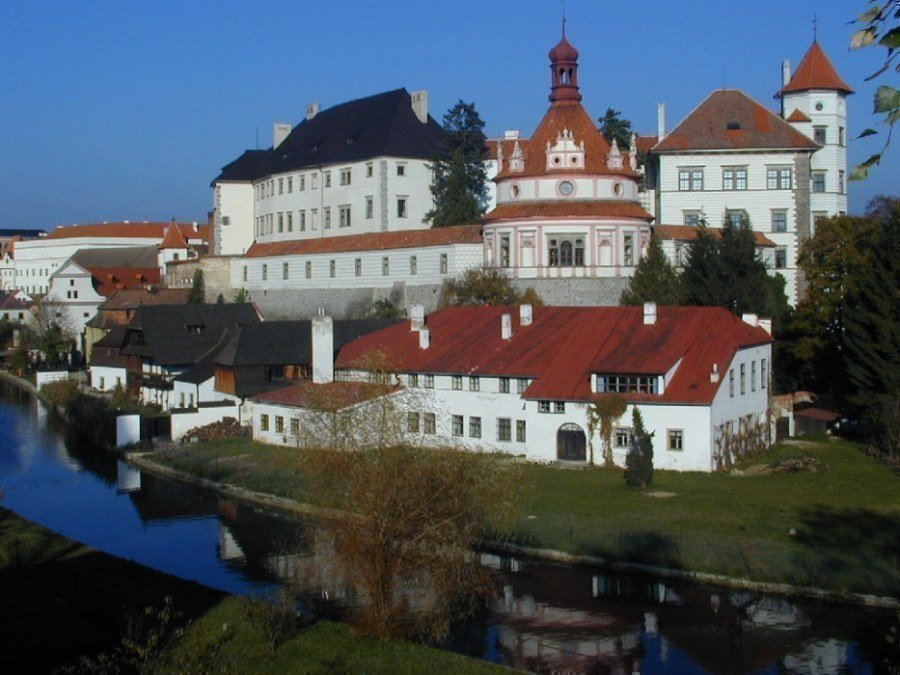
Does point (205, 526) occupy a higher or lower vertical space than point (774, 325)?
lower

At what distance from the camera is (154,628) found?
1725 cm

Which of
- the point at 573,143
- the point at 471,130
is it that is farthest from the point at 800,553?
the point at 471,130

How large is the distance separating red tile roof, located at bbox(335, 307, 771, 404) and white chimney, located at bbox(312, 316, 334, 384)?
1900 millimetres

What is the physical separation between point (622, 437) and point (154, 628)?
1591 cm

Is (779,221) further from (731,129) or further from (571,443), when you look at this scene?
(571,443)

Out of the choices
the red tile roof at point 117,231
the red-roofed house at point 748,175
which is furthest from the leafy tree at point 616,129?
the red tile roof at point 117,231

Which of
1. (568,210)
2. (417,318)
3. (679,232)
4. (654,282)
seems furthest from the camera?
(679,232)

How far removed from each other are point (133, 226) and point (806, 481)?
107 m

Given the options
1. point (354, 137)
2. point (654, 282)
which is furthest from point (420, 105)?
point (654, 282)

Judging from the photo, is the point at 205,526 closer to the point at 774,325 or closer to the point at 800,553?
the point at 800,553

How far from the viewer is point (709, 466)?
2973 centimetres

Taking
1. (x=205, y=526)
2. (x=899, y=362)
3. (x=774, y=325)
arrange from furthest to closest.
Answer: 1. (x=774, y=325)
2. (x=899, y=362)
3. (x=205, y=526)

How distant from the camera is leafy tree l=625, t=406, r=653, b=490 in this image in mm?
27578

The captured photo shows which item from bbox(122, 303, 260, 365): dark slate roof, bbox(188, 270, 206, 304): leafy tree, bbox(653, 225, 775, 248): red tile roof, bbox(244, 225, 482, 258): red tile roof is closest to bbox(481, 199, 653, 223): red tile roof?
bbox(653, 225, 775, 248): red tile roof
